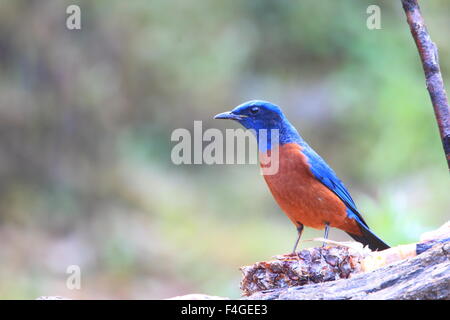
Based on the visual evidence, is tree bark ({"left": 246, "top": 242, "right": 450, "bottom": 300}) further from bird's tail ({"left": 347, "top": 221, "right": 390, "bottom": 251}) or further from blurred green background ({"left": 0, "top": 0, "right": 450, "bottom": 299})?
blurred green background ({"left": 0, "top": 0, "right": 450, "bottom": 299})

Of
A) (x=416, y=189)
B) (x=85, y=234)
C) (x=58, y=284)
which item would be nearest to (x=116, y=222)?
(x=85, y=234)

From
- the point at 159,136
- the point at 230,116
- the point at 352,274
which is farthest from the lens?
the point at 159,136

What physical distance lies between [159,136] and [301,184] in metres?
3.26

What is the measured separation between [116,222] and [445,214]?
8.37ft

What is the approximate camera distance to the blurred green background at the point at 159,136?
5398mm

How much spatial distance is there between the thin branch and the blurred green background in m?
2.93

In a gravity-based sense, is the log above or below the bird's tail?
below

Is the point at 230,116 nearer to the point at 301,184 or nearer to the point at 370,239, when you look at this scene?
the point at 301,184

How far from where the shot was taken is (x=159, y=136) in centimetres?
586

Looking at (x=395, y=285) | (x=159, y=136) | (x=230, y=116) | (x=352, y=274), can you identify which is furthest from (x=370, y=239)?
(x=159, y=136)

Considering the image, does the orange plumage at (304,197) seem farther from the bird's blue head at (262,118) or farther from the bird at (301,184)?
the bird's blue head at (262,118)

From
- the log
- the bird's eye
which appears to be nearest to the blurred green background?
the bird's eye

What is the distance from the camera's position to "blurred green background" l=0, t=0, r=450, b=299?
17.7ft

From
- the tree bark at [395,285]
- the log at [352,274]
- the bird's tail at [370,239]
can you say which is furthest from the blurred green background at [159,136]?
the tree bark at [395,285]
